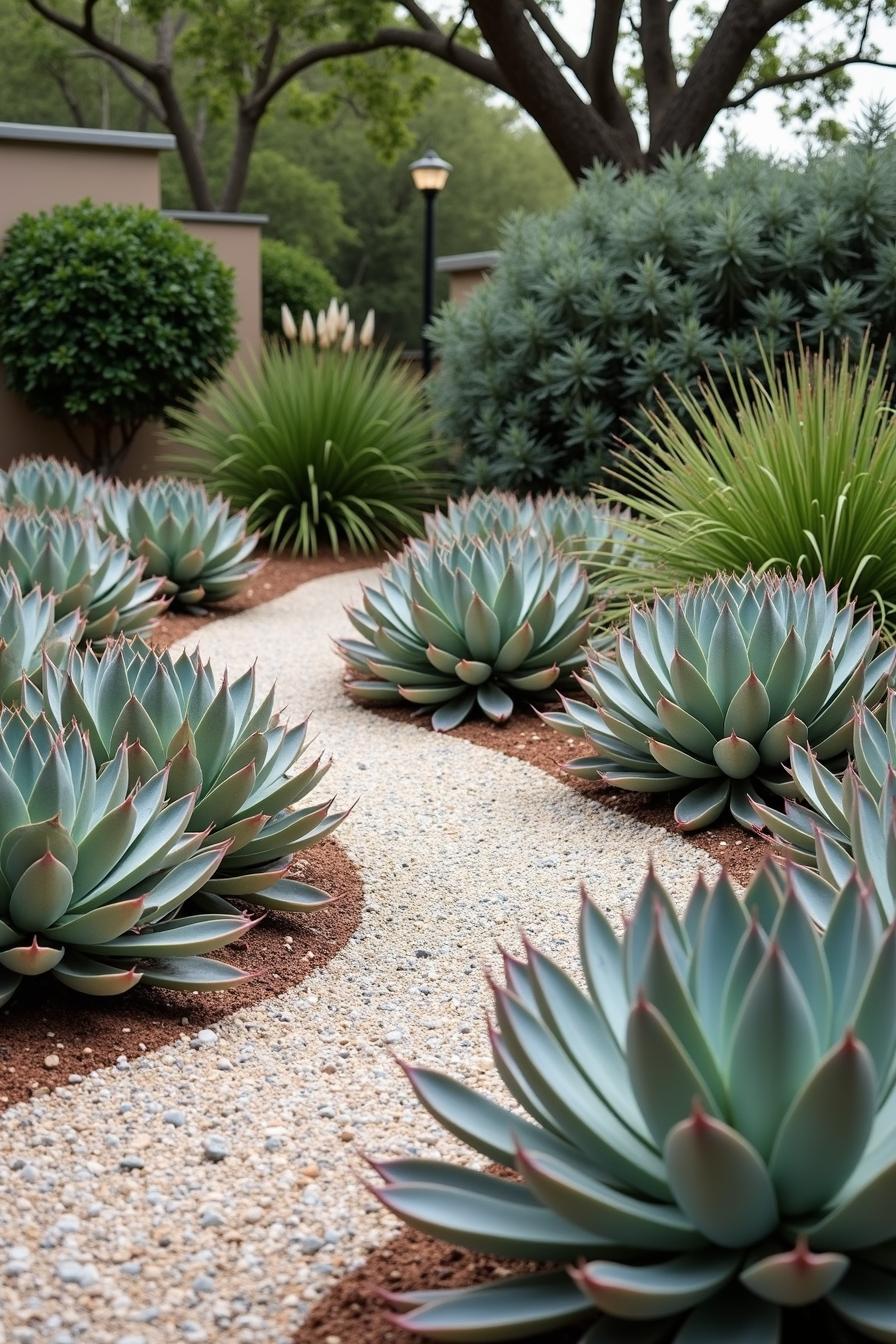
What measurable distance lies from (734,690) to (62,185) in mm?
10867

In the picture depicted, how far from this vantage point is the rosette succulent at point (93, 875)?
299 cm

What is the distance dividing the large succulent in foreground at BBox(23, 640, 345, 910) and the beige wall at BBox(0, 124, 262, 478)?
9146mm

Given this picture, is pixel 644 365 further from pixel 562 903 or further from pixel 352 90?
pixel 352 90

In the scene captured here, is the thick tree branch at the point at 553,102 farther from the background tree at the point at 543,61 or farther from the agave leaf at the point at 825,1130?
the agave leaf at the point at 825,1130

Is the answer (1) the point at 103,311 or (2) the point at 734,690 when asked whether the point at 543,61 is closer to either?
(1) the point at 103,311

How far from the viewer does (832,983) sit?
84.6 inches

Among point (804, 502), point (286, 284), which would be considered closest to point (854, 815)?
point (804, 502)

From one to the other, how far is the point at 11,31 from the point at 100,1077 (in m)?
31.7

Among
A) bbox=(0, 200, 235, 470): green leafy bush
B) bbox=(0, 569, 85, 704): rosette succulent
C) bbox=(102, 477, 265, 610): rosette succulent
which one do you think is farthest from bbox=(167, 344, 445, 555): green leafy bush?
bbox=(0, 569, 85, 704): rosette succulent

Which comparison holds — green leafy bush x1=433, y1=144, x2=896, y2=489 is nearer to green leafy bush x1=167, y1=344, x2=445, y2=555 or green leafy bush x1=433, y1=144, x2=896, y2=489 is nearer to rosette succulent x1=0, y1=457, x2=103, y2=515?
green leafy bush x1=167, y1=344, x2=445, y2=555

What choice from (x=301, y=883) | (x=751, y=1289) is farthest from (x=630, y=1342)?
(x=301, y=883)

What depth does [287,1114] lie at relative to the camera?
2789mm

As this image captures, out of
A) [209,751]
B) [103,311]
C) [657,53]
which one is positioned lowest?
[209,751]

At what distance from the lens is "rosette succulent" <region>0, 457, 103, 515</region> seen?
8531mm
